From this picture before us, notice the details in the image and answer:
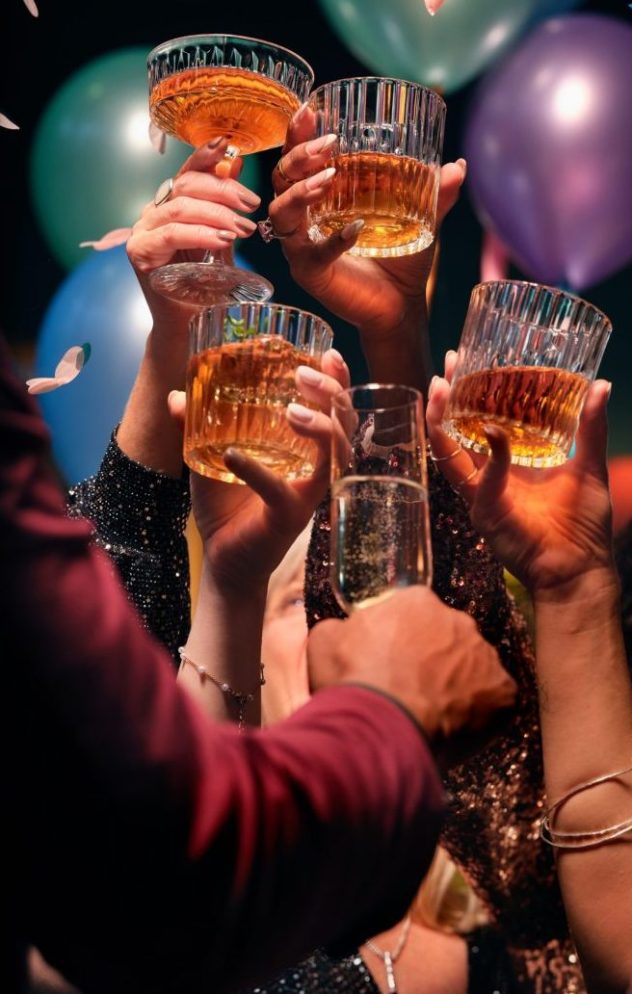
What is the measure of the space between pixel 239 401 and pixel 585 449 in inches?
Answer: 19.3

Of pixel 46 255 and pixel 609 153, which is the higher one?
pixel 609 153

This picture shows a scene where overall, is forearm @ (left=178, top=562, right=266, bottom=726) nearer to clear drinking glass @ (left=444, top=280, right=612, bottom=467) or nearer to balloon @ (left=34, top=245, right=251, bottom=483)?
clear drinking glass @ (left=444, top=280, right=612, bottom=467)

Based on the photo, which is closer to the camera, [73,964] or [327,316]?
[73,964]

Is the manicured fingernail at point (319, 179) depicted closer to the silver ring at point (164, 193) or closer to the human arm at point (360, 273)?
the human arm at point (360, 273)

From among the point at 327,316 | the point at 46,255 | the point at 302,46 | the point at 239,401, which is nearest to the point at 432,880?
the point at 239,401

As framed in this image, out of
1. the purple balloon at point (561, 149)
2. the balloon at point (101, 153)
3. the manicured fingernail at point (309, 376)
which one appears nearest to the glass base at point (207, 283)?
the manicured fingernail at point (309, 376)

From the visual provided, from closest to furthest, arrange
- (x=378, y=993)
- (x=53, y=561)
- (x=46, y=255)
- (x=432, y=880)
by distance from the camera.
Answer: (x=53, y=561)
(x=378, y=993)
(x=432, y=880)
(x=46, y=255)

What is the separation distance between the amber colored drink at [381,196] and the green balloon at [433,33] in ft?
4.15

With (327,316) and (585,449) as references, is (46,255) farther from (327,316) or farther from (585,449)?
(585,449)

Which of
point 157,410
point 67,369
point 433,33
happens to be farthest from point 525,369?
point 433,33

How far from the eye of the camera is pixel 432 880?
180 centimetres

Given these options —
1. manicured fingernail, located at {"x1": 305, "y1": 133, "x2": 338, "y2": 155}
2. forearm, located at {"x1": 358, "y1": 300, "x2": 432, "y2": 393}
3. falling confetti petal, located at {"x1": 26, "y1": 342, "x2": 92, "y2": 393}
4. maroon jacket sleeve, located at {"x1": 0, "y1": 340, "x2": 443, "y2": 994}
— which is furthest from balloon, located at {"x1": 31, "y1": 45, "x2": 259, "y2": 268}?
maroon jacket sleeve, located at {"x1": 0, "y1": 340, "x2": 443, "y2": 994}

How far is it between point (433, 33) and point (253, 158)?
0.46 meters

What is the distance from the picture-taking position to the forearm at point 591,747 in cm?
134
